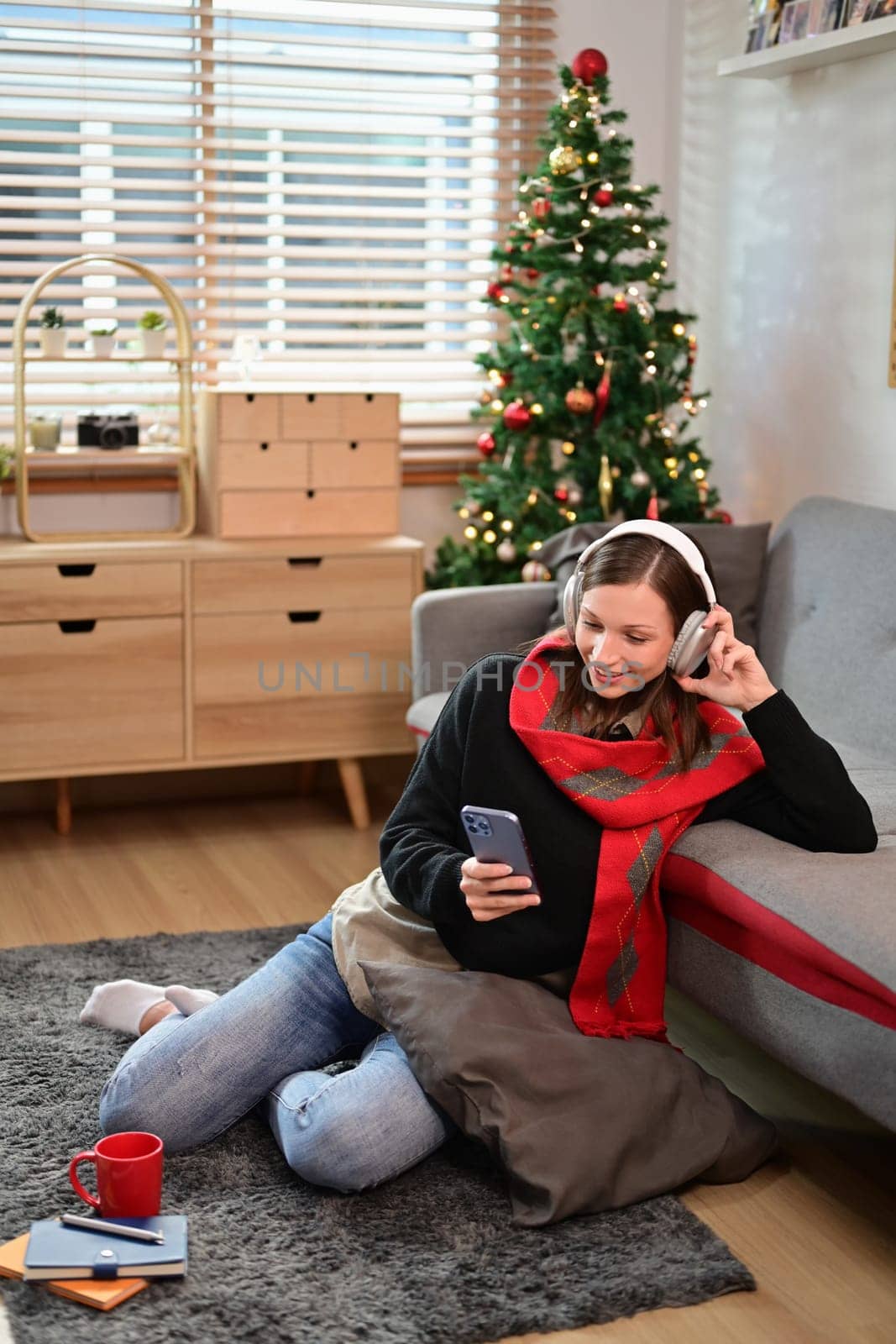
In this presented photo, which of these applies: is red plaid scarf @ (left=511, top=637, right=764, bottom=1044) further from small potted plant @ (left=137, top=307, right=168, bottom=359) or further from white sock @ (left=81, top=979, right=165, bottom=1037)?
small potted plant @ (left=137, top=307, right=168, bottom=359)

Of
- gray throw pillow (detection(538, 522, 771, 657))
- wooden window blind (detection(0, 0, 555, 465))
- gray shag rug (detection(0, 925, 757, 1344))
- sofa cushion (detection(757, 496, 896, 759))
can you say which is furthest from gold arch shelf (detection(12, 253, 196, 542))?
gray shag rug (detection(0, 925, 757, 1344))

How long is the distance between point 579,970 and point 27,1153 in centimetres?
81

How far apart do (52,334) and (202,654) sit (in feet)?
2.68

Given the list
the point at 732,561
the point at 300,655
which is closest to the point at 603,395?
the point at 732,561

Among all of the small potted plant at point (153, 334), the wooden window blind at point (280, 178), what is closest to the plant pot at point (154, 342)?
the small potted plant at point (153, 334)

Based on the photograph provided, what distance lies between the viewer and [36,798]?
13.1ft

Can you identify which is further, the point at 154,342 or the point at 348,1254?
the point at 154,342

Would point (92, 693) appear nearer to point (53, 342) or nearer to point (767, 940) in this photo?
point (53, 342)

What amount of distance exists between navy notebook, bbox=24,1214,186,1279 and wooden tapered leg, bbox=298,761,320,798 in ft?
7.38

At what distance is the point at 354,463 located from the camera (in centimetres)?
387

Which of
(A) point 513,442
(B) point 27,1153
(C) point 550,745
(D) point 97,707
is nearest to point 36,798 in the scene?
(D) point 97,707

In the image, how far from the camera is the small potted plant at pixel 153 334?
3.75m

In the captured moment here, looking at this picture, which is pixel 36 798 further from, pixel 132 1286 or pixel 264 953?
pixel 132 1286

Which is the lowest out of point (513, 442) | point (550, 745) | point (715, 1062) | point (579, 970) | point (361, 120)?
point (715, 1062)
